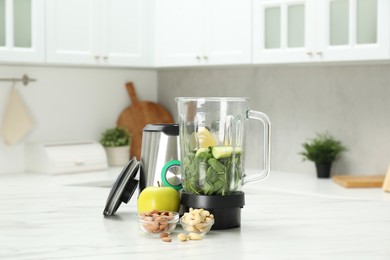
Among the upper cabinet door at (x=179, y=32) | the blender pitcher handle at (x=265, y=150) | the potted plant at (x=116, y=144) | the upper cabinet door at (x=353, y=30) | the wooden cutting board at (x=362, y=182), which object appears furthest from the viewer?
the potted plant at (x=116, y=144)

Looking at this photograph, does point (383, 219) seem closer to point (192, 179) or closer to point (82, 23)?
point (192, 179)

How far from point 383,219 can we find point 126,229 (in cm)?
73

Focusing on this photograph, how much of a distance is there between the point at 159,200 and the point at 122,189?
203 mm

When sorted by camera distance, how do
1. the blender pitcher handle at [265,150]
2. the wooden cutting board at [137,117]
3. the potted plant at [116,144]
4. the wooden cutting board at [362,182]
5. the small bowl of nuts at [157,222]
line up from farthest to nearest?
the wooden cutting board at [137,117]
the potted plant at [116,144]
the wooden cutting board at [362,182]
the blender pitcher handle at [265,150]
the small bowl of nuts at [157,222]

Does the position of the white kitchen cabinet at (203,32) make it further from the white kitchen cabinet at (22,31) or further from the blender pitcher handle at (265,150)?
the blender pitcher handle at (265,150)

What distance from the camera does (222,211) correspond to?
1.98m

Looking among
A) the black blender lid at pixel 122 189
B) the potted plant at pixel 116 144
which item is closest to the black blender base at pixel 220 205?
the black blender lid at pixel 122 189

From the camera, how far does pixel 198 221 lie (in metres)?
1.89

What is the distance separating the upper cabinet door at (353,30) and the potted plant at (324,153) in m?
0.57

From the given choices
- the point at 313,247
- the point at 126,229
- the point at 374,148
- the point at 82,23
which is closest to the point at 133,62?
the point at 82,23

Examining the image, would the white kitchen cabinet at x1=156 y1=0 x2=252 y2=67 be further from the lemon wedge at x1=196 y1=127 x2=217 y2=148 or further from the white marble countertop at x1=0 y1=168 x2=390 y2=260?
the lemon wedge at x1=196 y1=127 x2=217 y2=148

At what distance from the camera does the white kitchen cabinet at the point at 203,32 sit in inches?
148

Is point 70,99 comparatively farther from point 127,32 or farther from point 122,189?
point 122,189

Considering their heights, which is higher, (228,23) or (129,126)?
(228,23)
